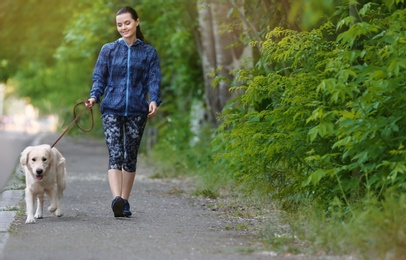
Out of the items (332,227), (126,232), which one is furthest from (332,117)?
(126,232)

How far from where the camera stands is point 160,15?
2502 centimetres

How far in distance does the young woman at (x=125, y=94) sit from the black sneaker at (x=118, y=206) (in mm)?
138

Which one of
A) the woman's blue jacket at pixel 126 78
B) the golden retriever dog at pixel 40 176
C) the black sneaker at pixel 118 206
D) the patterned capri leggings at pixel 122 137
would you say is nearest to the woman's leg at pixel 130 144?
the patterned capri leggings at pixel 122 137

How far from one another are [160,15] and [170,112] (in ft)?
13.1

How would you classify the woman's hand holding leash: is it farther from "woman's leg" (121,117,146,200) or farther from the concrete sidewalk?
the concrete sidewalk

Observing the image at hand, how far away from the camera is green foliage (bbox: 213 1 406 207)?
7750mm

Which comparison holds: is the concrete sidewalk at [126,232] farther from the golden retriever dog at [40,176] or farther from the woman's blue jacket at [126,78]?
the woman's blue jacket at [126,78]

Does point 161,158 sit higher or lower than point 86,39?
lower

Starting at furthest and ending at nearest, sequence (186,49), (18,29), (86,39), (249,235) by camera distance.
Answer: (18,29) → (86,39) → (186,49) → (249,235)

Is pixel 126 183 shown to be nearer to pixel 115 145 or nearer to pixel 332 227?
pixel 115 145

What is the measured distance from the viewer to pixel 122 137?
10.3m

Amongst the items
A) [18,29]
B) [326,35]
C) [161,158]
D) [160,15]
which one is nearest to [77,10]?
[18,29]

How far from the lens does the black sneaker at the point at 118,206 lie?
9805 millimetres

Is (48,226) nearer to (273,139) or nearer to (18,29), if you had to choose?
(273,139)
